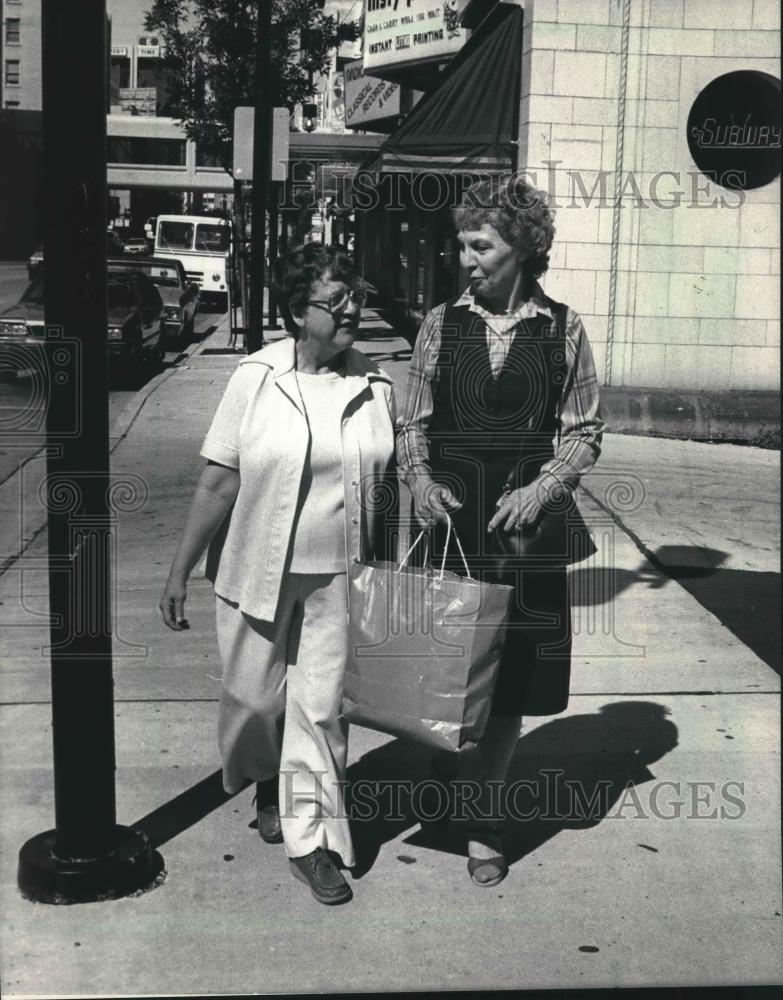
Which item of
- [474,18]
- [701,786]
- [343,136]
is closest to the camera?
[701,786]

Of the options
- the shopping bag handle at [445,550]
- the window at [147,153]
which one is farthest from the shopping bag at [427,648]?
the window at [147,153]

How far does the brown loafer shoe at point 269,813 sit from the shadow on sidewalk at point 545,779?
0.26 meters

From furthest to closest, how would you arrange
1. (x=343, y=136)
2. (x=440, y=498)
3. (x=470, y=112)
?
(x=343, y=136) < (x=470, y=112) < (x=440, y=498)

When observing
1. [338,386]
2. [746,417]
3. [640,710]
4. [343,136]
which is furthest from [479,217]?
[343,136]

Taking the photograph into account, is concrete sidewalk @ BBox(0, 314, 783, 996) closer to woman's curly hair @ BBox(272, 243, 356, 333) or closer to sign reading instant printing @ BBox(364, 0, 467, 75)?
woman's curly hair @ BBox(272, 243, 356, 333)

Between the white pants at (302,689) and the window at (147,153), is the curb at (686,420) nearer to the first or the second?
the white pants at (302,689)

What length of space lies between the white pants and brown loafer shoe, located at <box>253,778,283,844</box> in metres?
0.28

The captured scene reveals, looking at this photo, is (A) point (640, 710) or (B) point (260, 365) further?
(A) point (640, 710)

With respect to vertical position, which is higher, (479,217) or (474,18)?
(474,18)

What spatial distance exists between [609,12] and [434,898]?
9.87m

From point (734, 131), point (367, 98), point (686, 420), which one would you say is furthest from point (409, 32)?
point (686, 420)

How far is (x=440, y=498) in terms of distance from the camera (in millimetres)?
3885

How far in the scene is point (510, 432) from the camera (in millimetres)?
3980

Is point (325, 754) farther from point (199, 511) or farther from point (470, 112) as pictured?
point (470, 112)
